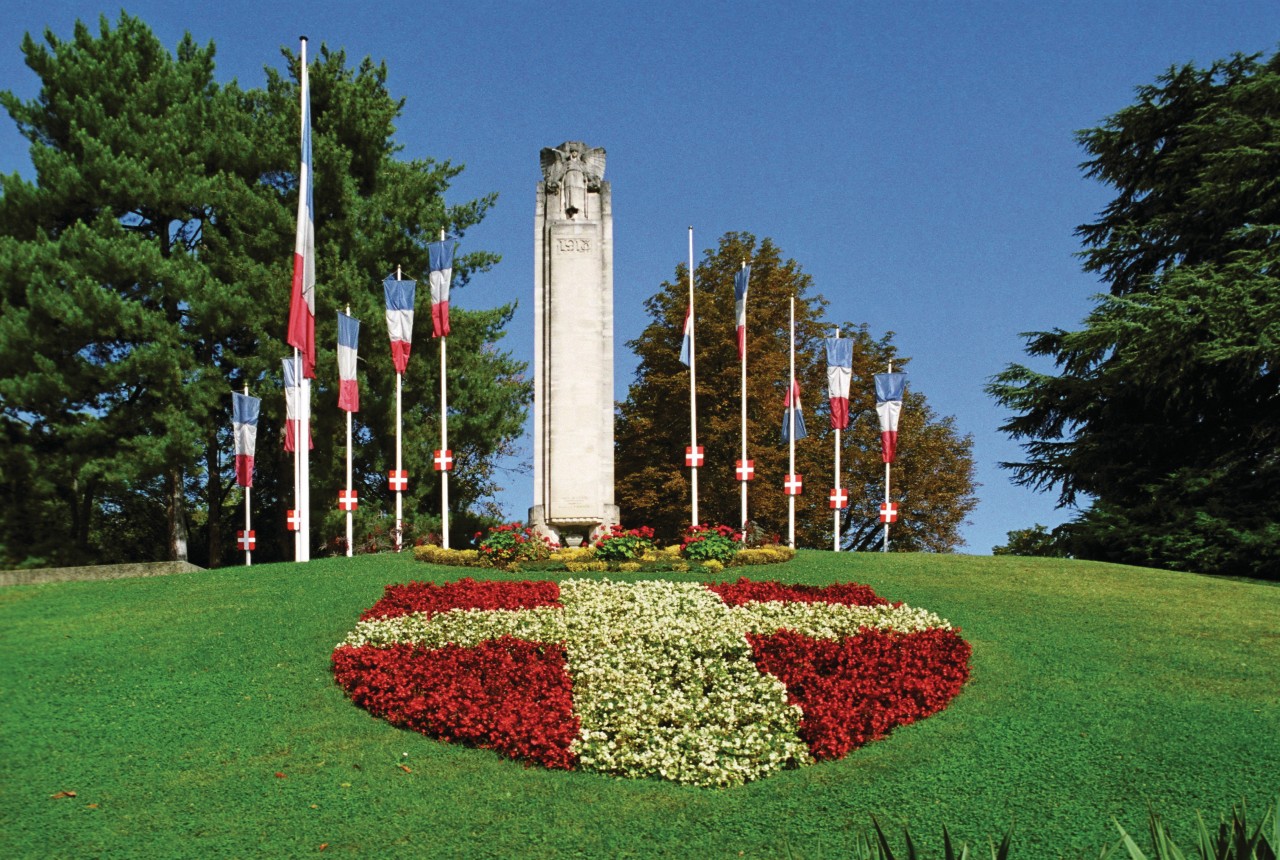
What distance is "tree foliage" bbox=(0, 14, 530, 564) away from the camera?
28.0m

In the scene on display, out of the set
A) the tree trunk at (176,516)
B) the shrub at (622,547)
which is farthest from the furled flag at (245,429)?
the shrub at (622,547)

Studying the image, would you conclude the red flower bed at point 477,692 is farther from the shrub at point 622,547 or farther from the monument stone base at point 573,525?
the monument stone base at point 573,525

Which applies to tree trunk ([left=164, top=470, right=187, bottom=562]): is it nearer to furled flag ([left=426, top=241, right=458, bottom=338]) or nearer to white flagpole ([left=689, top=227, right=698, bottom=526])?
furled flag ([left=426, top=241, right=458, bottom=338])

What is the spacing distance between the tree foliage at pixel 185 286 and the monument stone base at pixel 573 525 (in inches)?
349

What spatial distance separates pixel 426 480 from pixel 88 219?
41.8 feet

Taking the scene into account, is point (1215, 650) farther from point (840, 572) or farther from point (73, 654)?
point (73, 654)

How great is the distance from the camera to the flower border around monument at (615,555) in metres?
17.8

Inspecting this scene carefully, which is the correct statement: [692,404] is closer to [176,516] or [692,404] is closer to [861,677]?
[861,677]

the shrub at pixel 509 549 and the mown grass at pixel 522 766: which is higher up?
the shrub at pixel 509 549

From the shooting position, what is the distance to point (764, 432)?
108 feet

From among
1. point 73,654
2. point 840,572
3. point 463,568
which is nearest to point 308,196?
point 463,568

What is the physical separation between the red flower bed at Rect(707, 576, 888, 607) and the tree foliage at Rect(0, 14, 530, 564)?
58.3 feet

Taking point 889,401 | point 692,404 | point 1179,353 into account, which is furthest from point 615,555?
point 1179,353

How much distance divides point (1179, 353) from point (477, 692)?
17705 millimetres
